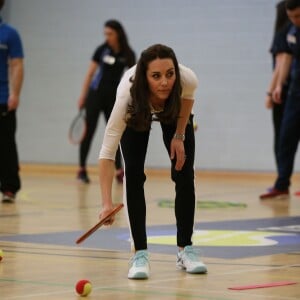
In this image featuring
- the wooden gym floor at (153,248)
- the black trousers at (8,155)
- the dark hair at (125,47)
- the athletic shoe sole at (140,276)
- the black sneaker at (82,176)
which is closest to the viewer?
the wooden gym floor at (153,248)

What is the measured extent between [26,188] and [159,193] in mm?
1660

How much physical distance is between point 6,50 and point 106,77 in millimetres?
3159

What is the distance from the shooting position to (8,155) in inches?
366

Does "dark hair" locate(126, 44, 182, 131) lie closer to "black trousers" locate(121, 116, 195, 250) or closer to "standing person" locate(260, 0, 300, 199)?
"black trousers" locate(121, 116, 195, 250)

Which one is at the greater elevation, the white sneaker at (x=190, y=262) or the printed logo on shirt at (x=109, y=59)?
the printed logo on shirt at (x=109, y=59)

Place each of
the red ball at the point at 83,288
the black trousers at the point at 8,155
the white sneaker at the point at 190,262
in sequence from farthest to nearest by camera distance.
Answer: the black trousers at the point at 8,155, the white sneaker at the point at 190,262, the red ball at the point at 83,288

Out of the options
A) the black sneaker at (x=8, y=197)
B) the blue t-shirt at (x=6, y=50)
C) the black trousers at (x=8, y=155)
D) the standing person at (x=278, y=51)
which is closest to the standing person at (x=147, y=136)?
the blue t-shirt at (x=6, y=50)

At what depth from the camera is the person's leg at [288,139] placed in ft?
32.0

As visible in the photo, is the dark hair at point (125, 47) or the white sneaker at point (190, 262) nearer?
the white sneaker at point (190, 262)

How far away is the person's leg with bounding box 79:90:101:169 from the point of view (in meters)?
12.2

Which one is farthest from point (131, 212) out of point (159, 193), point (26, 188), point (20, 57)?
point (26, 188)

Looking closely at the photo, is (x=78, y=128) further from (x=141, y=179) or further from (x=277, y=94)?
(x=141, y=179)

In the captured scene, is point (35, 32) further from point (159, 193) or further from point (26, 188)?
point (159, 193)

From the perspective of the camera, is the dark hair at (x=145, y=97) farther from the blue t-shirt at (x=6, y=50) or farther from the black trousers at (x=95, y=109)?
the black trousers at (x=95, y=109)
